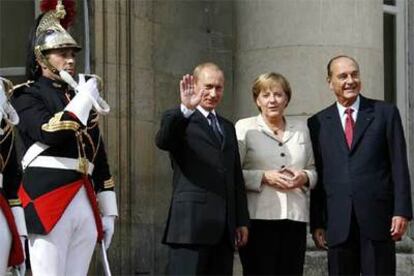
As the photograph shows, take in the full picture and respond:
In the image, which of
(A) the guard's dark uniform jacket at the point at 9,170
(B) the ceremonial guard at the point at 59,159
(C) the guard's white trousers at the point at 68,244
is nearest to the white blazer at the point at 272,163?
(B) the ceremonial guard at the point at 59,159

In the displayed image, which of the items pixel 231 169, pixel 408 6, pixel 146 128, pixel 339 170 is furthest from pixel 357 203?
pixel 408 6

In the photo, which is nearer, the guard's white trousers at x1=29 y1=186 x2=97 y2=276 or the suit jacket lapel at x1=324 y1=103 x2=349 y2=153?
the guard's white trousers at x1=29 y1=186 x2=97 y2=276

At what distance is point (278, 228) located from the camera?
882 centimetres

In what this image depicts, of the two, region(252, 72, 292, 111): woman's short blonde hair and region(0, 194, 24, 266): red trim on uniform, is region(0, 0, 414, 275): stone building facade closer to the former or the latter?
region(252, 72, 292, 111): woman's short blonde hair

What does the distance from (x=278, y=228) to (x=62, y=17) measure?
180 cm

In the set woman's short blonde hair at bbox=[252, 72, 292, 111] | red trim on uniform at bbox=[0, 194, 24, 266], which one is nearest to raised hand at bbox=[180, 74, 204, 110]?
woman's short blonde hair at bbox=[252, 72, 292, 111]

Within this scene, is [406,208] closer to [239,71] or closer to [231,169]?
[231,169]

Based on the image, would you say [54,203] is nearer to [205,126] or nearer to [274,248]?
[205,126]

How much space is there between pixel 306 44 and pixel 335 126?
196 centimetres

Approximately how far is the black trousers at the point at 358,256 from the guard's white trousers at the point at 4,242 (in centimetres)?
224

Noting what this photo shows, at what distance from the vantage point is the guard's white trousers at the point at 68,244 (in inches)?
302

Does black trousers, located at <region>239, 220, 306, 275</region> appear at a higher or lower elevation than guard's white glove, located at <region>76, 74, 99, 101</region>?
lower

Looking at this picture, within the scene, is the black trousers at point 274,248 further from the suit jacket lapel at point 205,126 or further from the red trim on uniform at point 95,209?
the red trim on uniform at point 95,209

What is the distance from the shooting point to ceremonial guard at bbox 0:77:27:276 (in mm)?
7316
